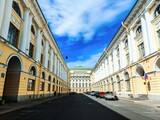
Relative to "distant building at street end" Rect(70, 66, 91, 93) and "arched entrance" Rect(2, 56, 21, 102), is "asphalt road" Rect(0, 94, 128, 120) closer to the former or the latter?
"arched entrance" Rect(2, 56, 21, 102)

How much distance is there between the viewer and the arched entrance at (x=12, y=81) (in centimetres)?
1608

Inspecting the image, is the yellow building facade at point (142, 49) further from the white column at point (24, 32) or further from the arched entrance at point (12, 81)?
the arched entrance at point (12, 81)

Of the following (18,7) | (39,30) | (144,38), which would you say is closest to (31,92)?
(39,30)

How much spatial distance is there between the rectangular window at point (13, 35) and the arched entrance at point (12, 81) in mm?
1902

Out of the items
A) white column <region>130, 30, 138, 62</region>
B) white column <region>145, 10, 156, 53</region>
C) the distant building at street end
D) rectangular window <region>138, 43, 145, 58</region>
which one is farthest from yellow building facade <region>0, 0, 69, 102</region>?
the distant building at street end

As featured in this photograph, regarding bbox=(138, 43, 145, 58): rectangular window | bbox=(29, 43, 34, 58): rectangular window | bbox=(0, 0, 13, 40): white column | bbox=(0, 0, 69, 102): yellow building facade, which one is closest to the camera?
bbox=(0, 0, 13, 40): white column

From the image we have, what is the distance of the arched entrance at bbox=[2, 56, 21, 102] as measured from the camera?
16078mm

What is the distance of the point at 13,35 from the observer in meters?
16.3

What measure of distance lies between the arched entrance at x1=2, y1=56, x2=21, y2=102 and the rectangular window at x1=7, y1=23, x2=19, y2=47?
A: 1.90m

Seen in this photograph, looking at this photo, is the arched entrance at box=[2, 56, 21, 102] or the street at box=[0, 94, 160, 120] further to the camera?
Result: the arched entrance at box=[2, 56, 21, 102]

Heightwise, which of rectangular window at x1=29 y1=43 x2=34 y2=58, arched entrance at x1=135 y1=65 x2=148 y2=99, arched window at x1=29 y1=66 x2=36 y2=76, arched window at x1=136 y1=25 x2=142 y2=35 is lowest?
arched entrance at x1=135 y1=65 x2=148 y2=99

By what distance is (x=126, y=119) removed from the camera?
723 centimetres

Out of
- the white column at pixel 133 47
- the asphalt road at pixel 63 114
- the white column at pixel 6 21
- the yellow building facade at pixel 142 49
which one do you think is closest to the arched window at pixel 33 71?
the white column at pixel 6 21

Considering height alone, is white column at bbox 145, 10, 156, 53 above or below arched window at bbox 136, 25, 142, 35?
below
